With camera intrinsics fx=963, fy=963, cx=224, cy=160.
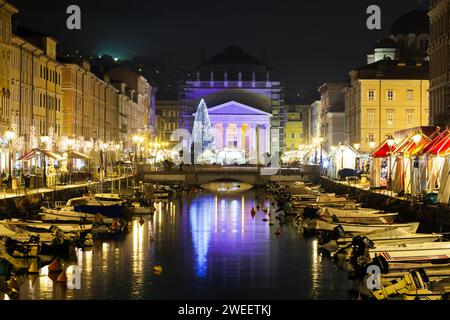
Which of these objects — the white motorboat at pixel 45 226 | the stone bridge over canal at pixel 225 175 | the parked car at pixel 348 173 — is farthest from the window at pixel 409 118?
the white motorboat at pixel 45 226

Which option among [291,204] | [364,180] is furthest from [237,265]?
[364,180]

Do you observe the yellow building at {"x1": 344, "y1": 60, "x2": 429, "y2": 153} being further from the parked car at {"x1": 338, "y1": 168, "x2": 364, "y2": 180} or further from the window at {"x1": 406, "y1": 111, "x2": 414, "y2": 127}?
the parked car at {"x1": 338, "y1": 168, "x2": 364, "y2": 180}

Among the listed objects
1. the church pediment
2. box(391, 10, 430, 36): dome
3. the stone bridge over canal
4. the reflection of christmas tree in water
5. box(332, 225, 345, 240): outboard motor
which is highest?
box(391, 10, 430, 36): dome

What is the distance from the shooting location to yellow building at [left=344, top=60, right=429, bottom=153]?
380ft

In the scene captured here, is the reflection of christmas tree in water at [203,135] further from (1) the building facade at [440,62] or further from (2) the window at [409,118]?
(1) the building facade at [440,62]

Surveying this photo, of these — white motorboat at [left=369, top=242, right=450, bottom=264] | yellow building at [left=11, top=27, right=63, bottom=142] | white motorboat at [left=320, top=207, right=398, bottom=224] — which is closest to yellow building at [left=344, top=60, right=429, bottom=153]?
yellow building at [left=11, top=27, right=63, bottom=142]

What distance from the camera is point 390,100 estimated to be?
11656 centimetres

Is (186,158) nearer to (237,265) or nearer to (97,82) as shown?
(97,82)

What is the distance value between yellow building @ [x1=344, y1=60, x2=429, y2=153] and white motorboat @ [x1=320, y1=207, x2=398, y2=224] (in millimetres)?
66051

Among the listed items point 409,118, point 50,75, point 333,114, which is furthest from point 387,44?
point 50,75

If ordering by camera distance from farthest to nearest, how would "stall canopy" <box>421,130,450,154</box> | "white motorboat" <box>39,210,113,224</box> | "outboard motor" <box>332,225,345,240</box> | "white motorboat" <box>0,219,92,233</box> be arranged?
"stall canopy" <box>421,130,450,154</box> < "white motorboat" <box>39,210,113,224</box> < "outboard motor" <box>332,225,345,240</box> < "white motorboat" <box>0,219,92,233</box>

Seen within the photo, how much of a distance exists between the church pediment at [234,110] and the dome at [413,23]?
197ft

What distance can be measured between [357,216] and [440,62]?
26.3 metres

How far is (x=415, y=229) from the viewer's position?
40.6m
